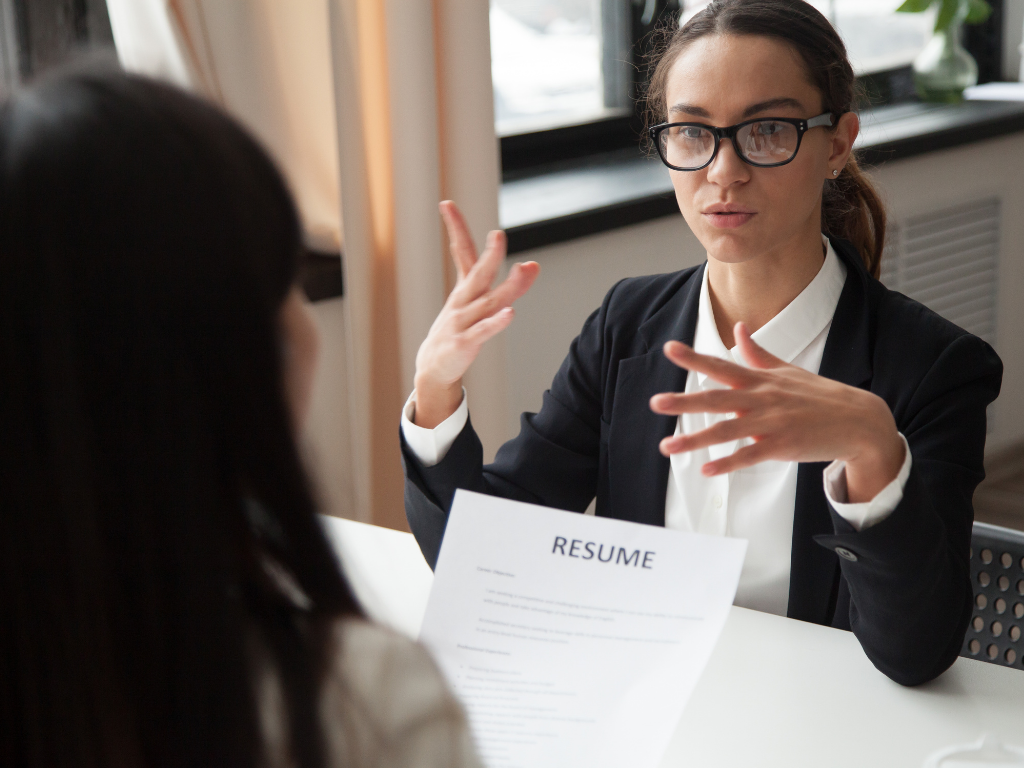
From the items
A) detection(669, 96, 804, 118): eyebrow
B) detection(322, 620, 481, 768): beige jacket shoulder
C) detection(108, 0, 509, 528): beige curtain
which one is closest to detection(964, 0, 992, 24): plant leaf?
detection(108, 0, 509, 528): beige curtain

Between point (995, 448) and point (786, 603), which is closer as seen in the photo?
point (786, 603)

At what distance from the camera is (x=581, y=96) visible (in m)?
2.71

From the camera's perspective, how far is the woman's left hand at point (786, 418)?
0.79m

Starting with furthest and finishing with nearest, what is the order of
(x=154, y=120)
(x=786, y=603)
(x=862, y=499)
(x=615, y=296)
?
(x=615, y=296) < (x=786, y=603) < (x=862, y=499) < (x=154, y=120)

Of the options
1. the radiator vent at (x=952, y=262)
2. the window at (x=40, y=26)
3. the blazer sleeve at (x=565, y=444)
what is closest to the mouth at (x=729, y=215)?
the blazer sleeve at (x=565, y=444)

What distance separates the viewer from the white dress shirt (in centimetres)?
114

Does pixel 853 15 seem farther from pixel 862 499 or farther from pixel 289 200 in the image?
pixel 289 200

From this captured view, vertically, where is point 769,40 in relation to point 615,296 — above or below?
above

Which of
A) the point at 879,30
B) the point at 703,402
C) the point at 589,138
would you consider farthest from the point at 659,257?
the point at 703,402

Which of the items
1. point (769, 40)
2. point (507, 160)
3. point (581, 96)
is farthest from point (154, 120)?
point (581, 96)

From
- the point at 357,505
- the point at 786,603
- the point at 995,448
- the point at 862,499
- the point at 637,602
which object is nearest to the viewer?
the point at 637,602

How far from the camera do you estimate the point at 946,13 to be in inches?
117

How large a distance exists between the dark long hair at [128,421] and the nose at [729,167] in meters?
0.81

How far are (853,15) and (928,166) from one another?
66 cm
